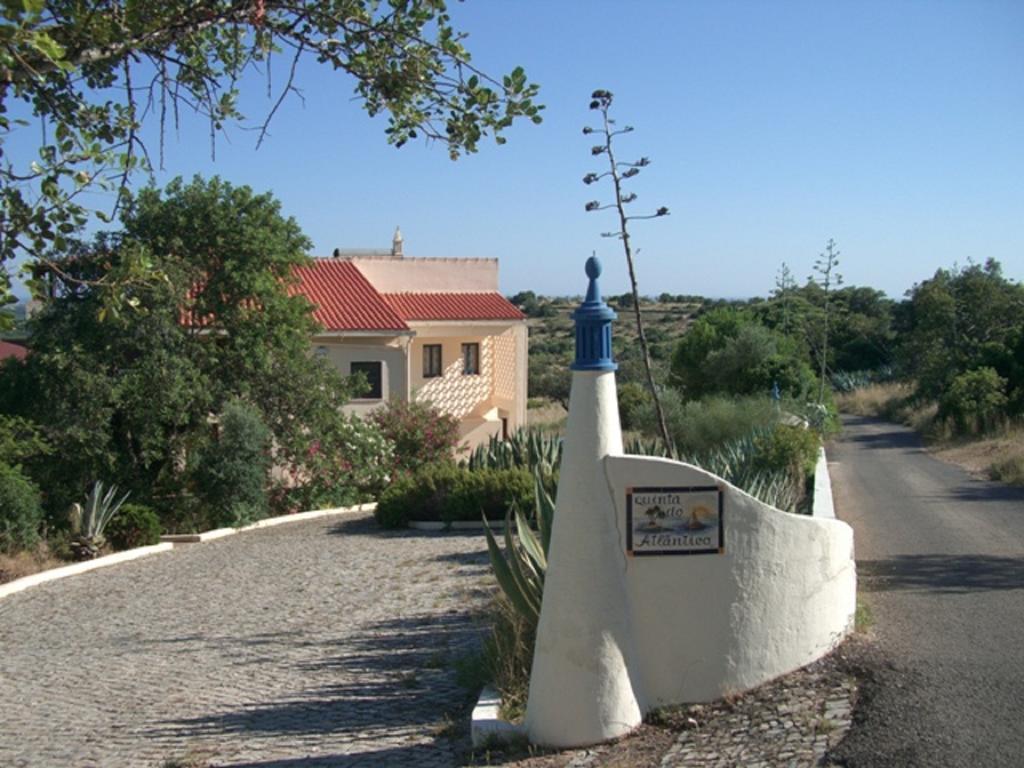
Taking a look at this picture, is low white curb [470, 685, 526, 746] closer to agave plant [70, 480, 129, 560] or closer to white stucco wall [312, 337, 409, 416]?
agave plant [70, 480, 129, 560]

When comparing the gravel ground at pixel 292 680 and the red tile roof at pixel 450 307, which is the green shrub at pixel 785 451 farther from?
the red tile roof at pixel 450 307

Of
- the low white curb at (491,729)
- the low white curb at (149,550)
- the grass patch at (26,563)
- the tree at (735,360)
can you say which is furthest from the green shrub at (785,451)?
the tree at (735,360)

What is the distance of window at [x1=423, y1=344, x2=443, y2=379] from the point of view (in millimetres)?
36500

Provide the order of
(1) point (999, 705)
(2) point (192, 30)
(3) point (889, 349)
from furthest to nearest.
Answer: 1. (3) point (889, 349)
2. (2) point (192, 30)
3. (1) point (999, 705)

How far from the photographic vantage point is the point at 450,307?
37125 millimetres

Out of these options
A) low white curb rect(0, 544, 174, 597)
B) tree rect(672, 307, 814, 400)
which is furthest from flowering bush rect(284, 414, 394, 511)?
tree rect(672, 307, 814, 400)

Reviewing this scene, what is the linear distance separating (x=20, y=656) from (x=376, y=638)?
11.6 ft

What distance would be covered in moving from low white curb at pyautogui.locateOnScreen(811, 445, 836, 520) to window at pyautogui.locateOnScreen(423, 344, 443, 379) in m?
20.2

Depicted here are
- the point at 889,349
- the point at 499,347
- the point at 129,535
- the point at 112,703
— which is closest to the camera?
the point at 112,703

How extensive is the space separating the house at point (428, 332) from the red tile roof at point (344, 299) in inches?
1.2

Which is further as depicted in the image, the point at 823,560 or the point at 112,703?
the point at 112,703

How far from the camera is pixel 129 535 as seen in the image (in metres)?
18.5

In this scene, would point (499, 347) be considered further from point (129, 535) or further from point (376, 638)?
point (376, 638)

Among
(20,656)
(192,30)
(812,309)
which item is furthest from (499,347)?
(192,30)
